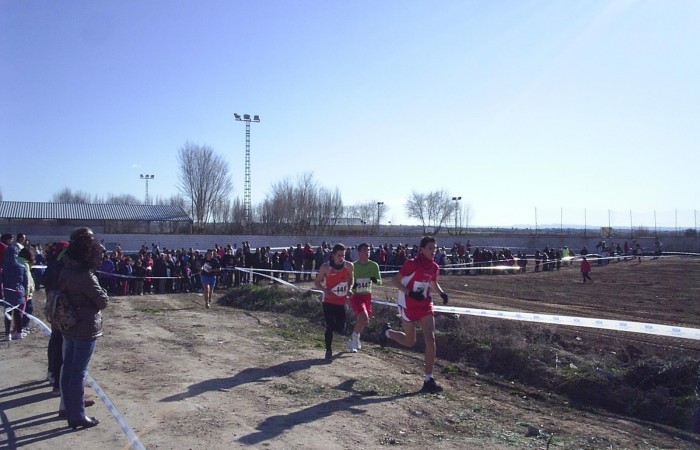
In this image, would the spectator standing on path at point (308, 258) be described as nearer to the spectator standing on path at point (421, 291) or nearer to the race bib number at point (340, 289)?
the race bib number at point (340, 289)

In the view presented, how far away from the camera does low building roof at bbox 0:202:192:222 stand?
2042 inches

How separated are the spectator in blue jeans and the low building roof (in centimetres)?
5015

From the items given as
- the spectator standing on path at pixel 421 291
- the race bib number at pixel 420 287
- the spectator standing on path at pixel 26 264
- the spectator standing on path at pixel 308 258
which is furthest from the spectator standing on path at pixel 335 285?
the spectator standing on path at pixel 308 258

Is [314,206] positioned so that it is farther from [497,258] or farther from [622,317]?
[622,317]

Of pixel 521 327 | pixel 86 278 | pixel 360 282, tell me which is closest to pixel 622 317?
pixel 521 327

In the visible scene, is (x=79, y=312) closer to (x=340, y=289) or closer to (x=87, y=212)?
(x=340, y=289)

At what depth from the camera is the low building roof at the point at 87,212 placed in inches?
2042

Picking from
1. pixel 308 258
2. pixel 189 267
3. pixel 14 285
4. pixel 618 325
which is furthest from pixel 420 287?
pixel 308 258

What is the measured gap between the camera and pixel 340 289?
9.51 m

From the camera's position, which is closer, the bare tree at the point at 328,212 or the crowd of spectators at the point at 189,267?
the crowd of spectators at the point at 189,267

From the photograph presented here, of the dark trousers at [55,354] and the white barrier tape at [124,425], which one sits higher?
the dark trousers at [55,354]

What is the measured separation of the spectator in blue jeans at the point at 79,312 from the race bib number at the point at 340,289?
442 cm

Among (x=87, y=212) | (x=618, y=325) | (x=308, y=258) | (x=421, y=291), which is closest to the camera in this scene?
(x=421, y=291)

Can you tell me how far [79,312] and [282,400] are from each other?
2.45 meters
